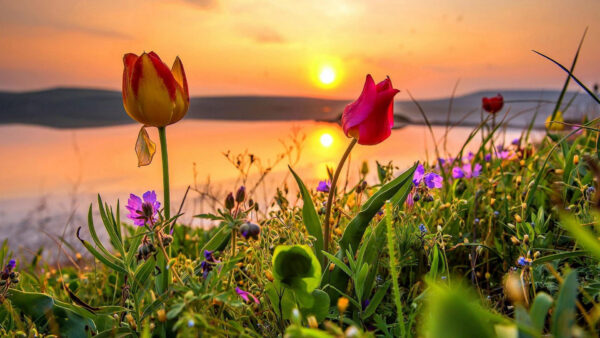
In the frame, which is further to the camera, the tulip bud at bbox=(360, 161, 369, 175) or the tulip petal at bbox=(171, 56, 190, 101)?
the tulip bud at bbox=(360, 161, 369, 175)

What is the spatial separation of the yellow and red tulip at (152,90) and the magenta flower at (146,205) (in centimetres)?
24

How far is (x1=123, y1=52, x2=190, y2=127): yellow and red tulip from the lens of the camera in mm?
1397

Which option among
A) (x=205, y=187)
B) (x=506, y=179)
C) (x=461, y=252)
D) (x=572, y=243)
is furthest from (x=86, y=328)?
(x=506, y=179)

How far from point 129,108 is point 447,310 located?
Answer: 111 centimetres

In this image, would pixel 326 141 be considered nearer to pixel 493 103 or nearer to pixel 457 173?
pixel 493 103

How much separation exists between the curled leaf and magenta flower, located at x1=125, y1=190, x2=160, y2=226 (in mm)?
229

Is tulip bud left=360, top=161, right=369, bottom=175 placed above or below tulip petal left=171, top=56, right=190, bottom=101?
below

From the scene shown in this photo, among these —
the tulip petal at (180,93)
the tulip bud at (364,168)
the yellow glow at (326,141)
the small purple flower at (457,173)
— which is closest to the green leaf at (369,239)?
the tulip petal at (180,93)

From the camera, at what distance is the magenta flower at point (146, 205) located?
1.28 m

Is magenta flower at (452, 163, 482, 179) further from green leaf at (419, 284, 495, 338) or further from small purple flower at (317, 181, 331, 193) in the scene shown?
green leaf at (419, 284, 495, 338)

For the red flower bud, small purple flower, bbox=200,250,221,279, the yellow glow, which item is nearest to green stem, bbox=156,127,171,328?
small purple flower, bbox=200,250,221,279

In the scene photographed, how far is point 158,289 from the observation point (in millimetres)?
1447

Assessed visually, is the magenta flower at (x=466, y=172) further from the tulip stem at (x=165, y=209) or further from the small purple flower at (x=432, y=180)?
the tulip stem at (x=165, y=209)

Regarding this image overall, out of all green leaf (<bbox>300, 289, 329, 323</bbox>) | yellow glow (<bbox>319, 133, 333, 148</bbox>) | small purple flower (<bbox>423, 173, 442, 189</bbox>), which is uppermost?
small purple flower (<bbox>423, 173, 442, 189</bbox>)
